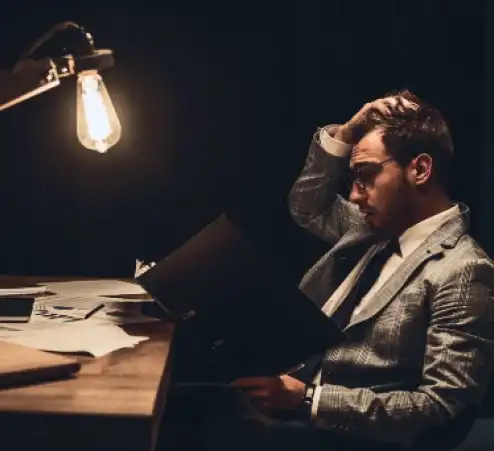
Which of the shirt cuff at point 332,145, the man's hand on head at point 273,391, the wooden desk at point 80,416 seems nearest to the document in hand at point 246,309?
the man's hand on head at point 273,391

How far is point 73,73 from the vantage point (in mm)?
1967

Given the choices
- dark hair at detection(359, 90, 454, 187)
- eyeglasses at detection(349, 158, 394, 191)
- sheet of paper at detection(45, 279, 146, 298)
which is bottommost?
sheet of paper at detection(45, 279, 146, 298)

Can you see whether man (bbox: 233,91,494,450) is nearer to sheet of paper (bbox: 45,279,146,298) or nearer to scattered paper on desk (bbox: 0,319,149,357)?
scattered paper on desk (bbox: 0,319,149,357)

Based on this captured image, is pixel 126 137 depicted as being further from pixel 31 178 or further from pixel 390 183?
pixel 390 183

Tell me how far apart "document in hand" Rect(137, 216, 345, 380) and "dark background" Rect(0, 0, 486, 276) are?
37.8 inches

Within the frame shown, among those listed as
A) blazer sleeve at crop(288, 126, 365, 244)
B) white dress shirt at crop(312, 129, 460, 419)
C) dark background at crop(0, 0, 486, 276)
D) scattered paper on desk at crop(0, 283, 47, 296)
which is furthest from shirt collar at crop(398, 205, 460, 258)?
scattered paper on desk at crop(0, 283, 47, 296)

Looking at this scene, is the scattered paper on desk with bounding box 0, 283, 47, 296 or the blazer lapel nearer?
the blazer lapel

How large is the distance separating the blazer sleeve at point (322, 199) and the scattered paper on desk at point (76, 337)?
76cm

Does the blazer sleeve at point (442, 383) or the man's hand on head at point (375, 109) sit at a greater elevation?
the man's hand on head at point (375, 109)

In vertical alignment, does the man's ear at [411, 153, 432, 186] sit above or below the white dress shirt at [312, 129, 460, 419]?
above

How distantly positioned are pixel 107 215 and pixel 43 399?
1.41 m

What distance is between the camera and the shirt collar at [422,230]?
187cm

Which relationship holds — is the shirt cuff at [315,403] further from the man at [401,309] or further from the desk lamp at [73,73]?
the desk lamp at [73,73]

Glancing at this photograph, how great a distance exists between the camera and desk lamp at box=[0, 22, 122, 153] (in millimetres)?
1911
